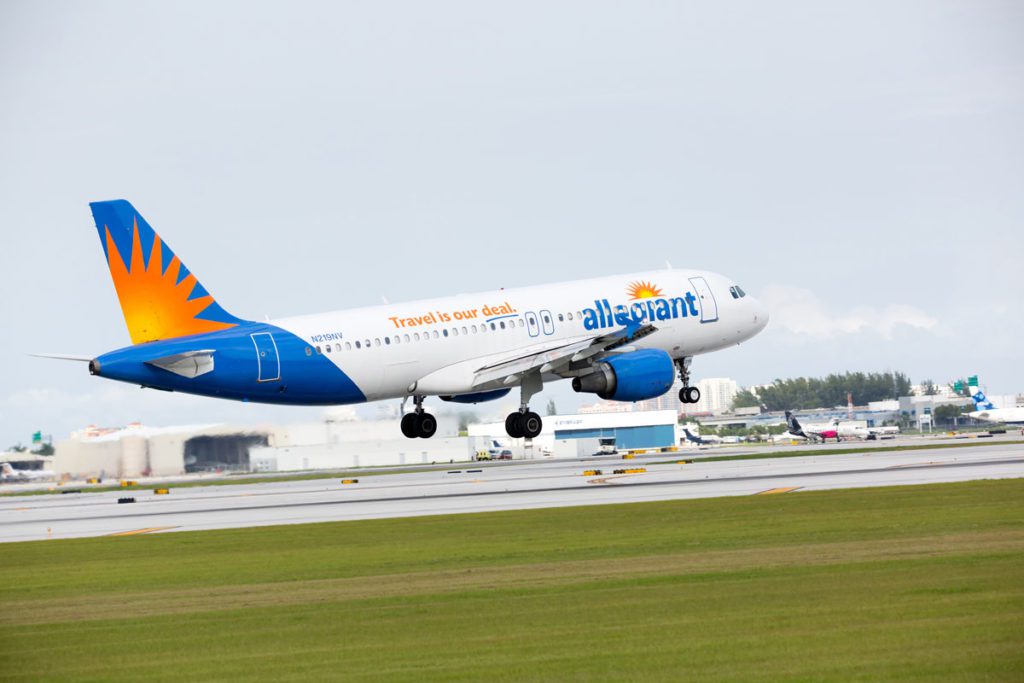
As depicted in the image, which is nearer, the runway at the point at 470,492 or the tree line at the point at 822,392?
the runway at the point at 470,492

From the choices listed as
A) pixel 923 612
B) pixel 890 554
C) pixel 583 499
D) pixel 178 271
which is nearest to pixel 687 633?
pixel 923 612

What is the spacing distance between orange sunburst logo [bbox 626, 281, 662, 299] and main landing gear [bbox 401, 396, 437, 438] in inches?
415

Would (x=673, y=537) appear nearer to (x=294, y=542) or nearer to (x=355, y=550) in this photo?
(x=355, y=550)

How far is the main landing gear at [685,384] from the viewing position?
216ft

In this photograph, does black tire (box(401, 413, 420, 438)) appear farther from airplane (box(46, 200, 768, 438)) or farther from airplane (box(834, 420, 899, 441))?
airplane (box(834, 420, 899, 441))

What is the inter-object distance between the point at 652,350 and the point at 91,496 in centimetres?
2539

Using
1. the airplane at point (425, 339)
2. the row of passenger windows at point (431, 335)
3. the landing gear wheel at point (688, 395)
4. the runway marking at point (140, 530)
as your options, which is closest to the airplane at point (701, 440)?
the airplane at point (425, 339)

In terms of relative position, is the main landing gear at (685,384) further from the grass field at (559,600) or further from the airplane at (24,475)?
the airplane at (24,475)

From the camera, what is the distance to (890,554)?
25.2 m

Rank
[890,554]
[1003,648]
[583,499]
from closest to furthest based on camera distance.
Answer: [1003,648], [890,554], [583,499]

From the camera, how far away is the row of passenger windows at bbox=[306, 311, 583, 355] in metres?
56.0

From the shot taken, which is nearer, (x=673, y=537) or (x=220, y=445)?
(x=673, y=537)

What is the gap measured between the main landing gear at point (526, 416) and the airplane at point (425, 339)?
0.25 ft

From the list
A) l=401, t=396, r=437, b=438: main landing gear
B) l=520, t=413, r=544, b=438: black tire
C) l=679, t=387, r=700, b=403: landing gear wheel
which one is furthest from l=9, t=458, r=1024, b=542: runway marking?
l=679, t=387, r=700, b=403: landing gear wheel
